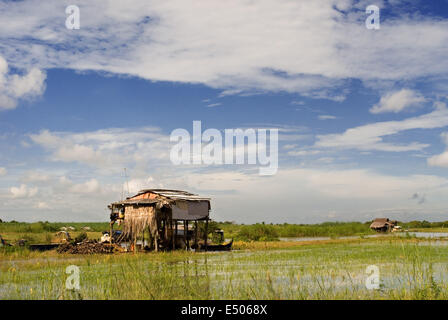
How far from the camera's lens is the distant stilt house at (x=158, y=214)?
70.2 ft

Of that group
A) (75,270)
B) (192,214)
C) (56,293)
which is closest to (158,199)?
(192,214)

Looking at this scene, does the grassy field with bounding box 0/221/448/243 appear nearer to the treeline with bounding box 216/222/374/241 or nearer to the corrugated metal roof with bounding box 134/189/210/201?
the treeline with bounding box 216/222/374/241

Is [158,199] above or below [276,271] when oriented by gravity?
above

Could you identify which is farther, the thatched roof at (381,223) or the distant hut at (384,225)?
the thatched roof at (381,223)

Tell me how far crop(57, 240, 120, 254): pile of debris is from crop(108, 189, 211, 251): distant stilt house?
1055mm

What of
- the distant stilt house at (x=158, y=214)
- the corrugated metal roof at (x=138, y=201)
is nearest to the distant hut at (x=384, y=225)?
the distant stilt house at (x=158, y=214)

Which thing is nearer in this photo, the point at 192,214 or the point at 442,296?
the point at 442,296

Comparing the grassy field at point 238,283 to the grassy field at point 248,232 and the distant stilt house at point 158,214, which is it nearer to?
the distant stilt house at point 158,214

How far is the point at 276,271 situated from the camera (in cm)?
1247

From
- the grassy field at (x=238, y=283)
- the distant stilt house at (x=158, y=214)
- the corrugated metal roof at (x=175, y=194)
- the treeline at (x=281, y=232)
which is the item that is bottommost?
the treeline at (x=281, y=232)

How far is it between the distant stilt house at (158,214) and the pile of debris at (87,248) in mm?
1055
